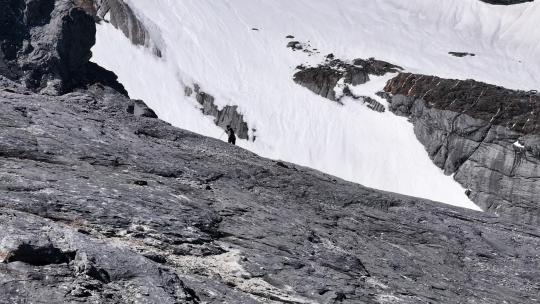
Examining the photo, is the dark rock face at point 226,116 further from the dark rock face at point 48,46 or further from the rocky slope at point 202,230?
the rocky slope at point 202,230

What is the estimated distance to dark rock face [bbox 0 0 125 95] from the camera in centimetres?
5638

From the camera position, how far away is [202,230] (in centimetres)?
1566

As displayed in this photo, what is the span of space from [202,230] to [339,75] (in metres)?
60.0

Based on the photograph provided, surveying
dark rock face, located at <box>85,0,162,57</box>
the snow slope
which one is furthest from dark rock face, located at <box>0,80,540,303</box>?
dark rock face, located at <box>85,0,162,57</box>

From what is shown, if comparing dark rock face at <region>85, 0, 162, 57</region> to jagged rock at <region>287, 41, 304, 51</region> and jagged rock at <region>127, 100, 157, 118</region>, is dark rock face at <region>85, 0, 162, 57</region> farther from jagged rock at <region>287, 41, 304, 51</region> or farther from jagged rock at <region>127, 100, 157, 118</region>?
jagged rock at <region>127, 100, 157, 118</region>

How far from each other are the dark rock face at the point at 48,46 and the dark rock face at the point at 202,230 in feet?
114

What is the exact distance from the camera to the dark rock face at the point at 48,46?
56.4 metres

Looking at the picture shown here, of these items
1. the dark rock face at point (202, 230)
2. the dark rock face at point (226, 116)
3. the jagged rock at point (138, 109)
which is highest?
the dark rock face at point (226, 116)

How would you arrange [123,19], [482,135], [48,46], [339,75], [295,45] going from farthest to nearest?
[295,45] < [123,19] < [339,75] < [482,135] < [48,46]

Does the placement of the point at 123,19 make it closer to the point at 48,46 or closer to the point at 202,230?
the point at 48,46

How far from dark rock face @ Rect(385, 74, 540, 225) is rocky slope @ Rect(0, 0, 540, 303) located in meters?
34.7

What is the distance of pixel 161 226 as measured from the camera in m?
14.9

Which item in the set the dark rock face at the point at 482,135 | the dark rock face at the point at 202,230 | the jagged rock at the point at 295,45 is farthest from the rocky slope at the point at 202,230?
the jagged rock at the point at 295,45

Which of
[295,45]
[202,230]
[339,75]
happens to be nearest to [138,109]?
[339,75]
